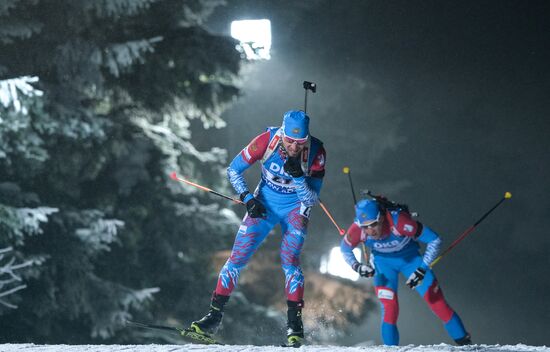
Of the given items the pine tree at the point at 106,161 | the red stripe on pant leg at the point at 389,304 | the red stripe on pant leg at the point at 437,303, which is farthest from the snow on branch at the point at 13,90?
Result: the red stripe on pant leg at the point at 437,303

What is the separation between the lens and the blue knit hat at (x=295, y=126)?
225 inches

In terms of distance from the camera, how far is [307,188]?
19.4 feet

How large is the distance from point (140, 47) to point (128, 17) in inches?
63.5

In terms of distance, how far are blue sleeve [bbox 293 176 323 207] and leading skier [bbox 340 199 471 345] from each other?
1382 mm

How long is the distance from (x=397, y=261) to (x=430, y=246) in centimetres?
42

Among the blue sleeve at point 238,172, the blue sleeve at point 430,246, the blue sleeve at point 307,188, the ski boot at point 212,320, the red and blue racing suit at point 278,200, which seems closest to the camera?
the blue sleeve at point 307,188

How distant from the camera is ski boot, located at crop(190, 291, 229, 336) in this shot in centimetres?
623

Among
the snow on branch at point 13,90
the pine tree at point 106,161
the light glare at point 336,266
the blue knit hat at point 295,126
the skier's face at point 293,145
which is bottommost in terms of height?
the light glare at point 336,266

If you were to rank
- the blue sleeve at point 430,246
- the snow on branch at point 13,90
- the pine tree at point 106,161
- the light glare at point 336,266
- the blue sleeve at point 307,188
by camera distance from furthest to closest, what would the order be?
the light glare at point 336,266
the pine tree at point 106,161
the snow on branch at point 13,90
the blue sleeve at point 430,246
the blue sleeve at point 307,188

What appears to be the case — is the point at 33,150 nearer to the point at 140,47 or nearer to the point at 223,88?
the point at 140,47

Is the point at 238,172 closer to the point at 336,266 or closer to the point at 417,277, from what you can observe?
the point at 417,277

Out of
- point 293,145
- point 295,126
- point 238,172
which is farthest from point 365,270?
point 295,126

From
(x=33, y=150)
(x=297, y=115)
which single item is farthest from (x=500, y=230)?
(x=297, y=115)

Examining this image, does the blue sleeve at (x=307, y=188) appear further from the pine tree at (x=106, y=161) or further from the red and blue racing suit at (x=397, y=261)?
the pine tree at (x=106, y=161)
